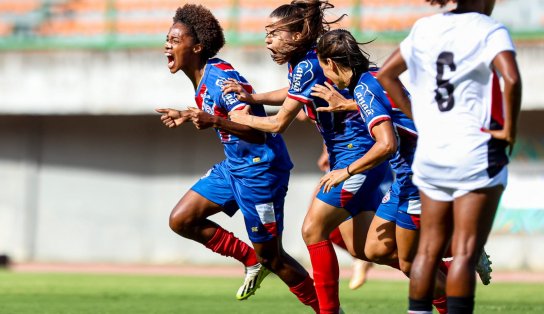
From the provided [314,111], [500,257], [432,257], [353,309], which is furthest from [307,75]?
[500,257]

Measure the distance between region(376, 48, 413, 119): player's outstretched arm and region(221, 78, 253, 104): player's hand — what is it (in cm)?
187

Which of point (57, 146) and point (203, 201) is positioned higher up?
point (203, 201)

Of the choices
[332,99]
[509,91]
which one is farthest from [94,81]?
[509,91]

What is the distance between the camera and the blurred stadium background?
725 inches

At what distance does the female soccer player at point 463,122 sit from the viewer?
529 cm

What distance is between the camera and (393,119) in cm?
693

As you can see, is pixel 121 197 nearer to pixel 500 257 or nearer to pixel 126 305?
pixel 500 257

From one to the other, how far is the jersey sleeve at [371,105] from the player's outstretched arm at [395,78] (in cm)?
49

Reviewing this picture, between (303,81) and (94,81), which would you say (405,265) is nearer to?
(303,81)

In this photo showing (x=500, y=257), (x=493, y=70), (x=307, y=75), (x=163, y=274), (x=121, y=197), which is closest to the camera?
(x=493, y=70)

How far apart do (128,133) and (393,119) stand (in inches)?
551

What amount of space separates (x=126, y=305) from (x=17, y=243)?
10961 millimetres

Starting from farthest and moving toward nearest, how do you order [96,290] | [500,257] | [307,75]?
[500,257]
[96,290]
[307,75]

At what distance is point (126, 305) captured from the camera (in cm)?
1019
